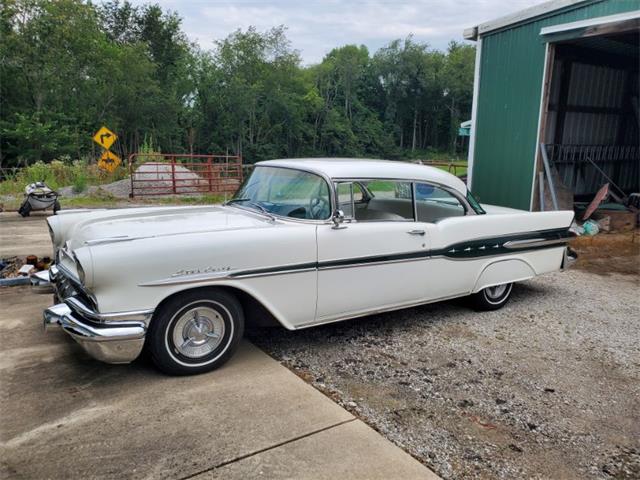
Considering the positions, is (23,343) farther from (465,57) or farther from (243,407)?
(465,57)

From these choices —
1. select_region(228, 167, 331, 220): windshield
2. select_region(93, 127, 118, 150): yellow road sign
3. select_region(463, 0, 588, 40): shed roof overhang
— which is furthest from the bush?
select_region(228, 167, 331, 220): windshield

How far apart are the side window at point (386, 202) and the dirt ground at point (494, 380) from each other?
1016mm

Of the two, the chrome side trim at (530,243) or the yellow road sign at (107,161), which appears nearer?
the chrome side trim at (530,243)

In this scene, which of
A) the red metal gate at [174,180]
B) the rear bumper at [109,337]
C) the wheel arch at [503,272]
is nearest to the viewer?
the rear bumper at [109,337]

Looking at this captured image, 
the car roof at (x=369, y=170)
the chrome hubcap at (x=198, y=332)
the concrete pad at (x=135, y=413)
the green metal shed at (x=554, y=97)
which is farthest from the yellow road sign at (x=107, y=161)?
the chrome hubcap at (x=198, y=332)

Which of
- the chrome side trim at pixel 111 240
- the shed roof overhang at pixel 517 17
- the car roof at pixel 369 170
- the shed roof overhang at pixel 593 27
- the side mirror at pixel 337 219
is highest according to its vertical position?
the shed roof overhang at pixel 517 17

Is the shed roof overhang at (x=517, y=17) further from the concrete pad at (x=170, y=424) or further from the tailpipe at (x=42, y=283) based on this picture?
the tailpipe at (x=42, y=283)

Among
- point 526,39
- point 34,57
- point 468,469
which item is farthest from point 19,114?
point 468,469

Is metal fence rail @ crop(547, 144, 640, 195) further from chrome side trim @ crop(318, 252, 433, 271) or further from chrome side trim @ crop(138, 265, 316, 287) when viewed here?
chrome side trim @ crop(138, 265, 316, 287)

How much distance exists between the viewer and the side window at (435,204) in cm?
454

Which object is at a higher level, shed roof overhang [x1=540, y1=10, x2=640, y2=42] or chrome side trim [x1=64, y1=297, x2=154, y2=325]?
shed roof overhang [x1=540, y1=10, x2=640, y2=42]

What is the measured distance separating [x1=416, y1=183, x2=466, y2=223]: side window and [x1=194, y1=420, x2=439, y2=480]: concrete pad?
2368 mm

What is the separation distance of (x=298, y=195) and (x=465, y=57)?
7171cm

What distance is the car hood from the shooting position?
11.0 feet
